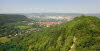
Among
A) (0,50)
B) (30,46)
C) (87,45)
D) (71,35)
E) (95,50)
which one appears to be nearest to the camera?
(95,50)

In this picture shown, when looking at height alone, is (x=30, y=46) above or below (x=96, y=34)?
below

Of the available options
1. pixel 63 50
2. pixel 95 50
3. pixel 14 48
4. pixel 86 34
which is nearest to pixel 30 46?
pixel 14 48

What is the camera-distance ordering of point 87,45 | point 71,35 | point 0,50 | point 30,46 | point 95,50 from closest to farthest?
point 95,50
point 87,45
point 71,35
point 0,50
point 30,46

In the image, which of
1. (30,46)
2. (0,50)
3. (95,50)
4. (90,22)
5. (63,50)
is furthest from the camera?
(30,46)

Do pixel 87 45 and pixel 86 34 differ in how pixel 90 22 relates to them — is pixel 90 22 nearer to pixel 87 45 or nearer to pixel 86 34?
pixel 86 34

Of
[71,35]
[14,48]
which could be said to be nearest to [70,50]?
[71,35]

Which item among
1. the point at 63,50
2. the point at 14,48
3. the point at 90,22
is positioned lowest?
the point at 14,48

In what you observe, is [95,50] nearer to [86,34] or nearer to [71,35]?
[86,34]

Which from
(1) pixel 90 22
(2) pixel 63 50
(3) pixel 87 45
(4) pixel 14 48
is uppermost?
(1) pixel 90 22

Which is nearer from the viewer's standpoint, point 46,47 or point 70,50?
point 70,50
